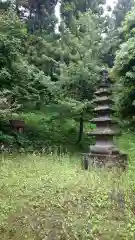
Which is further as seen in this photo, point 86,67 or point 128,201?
point 86,67

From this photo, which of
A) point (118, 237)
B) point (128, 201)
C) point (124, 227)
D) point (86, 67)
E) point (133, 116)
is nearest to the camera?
point (118, 237)

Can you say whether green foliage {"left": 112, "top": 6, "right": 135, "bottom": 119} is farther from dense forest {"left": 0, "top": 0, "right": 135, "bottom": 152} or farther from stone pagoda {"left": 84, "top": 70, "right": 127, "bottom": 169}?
stone pagoda {"left": 84, "top": 70, "right": 127, "bottom": 169}

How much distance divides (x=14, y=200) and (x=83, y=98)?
40.5 feet

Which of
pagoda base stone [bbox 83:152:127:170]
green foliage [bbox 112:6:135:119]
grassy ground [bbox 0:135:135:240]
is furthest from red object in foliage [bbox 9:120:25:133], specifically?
grassy ground [bbox 0:135:135:240]

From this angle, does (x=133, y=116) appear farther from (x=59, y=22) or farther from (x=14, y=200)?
(x=59, y=22)

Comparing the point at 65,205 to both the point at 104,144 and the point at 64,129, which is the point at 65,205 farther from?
the point at 64,129

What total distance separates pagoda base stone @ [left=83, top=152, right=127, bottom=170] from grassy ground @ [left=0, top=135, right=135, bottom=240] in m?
1.47

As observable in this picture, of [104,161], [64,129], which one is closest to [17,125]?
[64,129]

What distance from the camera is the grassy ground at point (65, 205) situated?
18.5 ft

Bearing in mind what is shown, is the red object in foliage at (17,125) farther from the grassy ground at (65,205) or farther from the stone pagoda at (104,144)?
the grassy ground at (65,205)

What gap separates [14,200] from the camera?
727 cm

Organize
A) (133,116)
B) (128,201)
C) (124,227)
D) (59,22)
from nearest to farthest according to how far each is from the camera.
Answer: (124,227) < (128,201) < (133,116) < (59,22)

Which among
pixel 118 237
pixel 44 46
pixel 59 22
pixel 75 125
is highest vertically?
pixel 59 22

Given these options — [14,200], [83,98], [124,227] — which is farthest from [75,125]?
[124,227]
